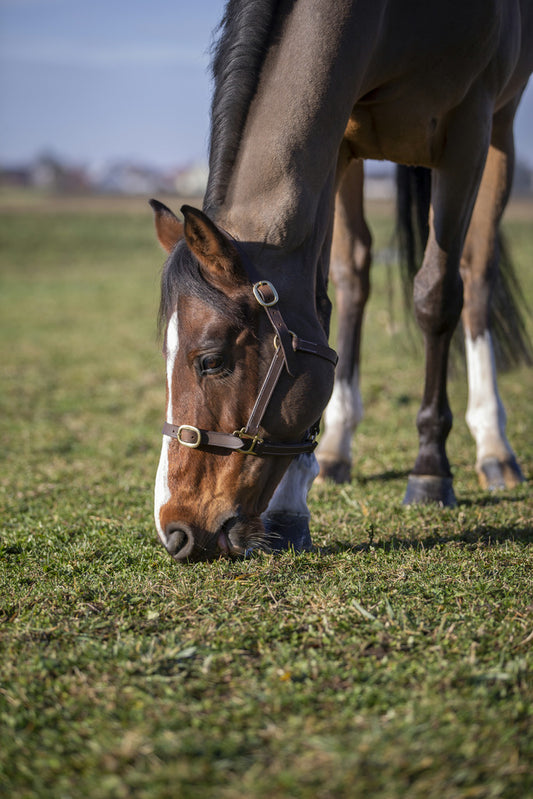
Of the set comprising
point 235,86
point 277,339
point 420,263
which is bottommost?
point 277,339

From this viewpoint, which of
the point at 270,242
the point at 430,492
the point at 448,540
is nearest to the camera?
the point at 270,242

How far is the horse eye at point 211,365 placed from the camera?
255 cm

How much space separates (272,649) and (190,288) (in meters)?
1.23

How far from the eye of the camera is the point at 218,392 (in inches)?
101

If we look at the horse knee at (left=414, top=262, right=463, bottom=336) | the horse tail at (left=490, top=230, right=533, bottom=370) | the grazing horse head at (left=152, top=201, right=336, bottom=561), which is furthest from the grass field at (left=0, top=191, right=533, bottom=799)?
the horse knee at (left=414, top=262, right=463, bottom=336)

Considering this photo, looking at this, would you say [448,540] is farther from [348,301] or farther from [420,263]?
A: [420,263]

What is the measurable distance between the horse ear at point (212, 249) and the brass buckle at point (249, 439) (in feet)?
1.74

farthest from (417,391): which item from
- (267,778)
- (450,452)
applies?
(267,778)

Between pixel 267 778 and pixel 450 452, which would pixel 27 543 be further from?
pixel 450 452

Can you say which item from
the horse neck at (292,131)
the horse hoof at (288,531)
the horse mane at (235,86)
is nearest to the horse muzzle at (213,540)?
the horse hoof at (288,531)

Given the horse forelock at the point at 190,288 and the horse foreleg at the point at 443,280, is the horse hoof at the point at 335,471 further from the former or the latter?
the horse forelock at the point at 190,288

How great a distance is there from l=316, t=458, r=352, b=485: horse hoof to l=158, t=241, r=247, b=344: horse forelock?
1797 millimetres

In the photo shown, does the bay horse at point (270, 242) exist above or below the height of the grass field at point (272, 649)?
above

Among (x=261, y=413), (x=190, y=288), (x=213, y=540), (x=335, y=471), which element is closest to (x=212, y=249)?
(x=190, y=288)
